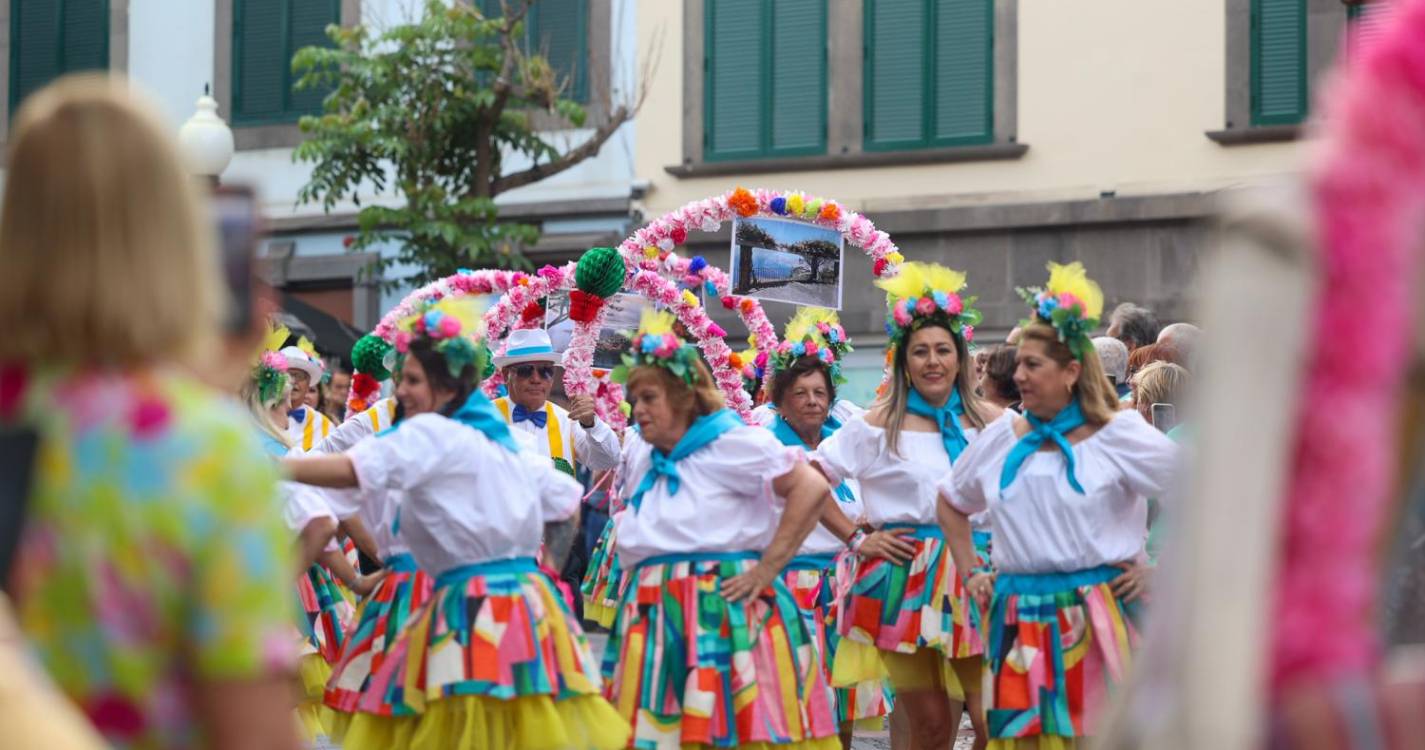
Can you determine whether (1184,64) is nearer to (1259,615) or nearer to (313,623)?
(313,623)

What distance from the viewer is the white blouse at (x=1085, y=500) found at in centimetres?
722

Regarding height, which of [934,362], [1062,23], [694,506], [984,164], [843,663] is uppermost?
[1062,23]

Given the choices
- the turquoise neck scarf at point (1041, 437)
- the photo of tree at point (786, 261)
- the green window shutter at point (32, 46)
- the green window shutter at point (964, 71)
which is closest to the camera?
the turquoise neck scarf at point (1041, 437)

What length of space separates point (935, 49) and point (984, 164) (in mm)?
1188

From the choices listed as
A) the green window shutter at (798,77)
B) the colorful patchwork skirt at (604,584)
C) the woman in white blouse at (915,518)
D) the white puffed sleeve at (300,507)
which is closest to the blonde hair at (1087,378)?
the woman in white blouse at (915,518)

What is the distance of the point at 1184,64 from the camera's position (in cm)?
1897

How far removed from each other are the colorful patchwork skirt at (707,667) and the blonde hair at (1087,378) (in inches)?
51.7

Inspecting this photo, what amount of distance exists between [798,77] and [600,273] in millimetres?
8693

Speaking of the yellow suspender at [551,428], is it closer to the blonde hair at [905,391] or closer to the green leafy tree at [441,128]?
the blonde hair at [905,391]

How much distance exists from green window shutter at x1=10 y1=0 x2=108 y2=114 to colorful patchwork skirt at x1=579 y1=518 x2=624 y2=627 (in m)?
13.0

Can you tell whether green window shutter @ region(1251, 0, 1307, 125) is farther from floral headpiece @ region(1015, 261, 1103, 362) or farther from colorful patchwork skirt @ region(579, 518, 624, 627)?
floral headpiece @ region(1015, 261, 1103, 362)

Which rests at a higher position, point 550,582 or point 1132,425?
point 1132,425

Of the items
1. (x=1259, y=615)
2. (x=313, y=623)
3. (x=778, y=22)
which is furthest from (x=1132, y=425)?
(x=778, y=22)

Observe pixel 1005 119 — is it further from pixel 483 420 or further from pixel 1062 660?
pixel 483 420
